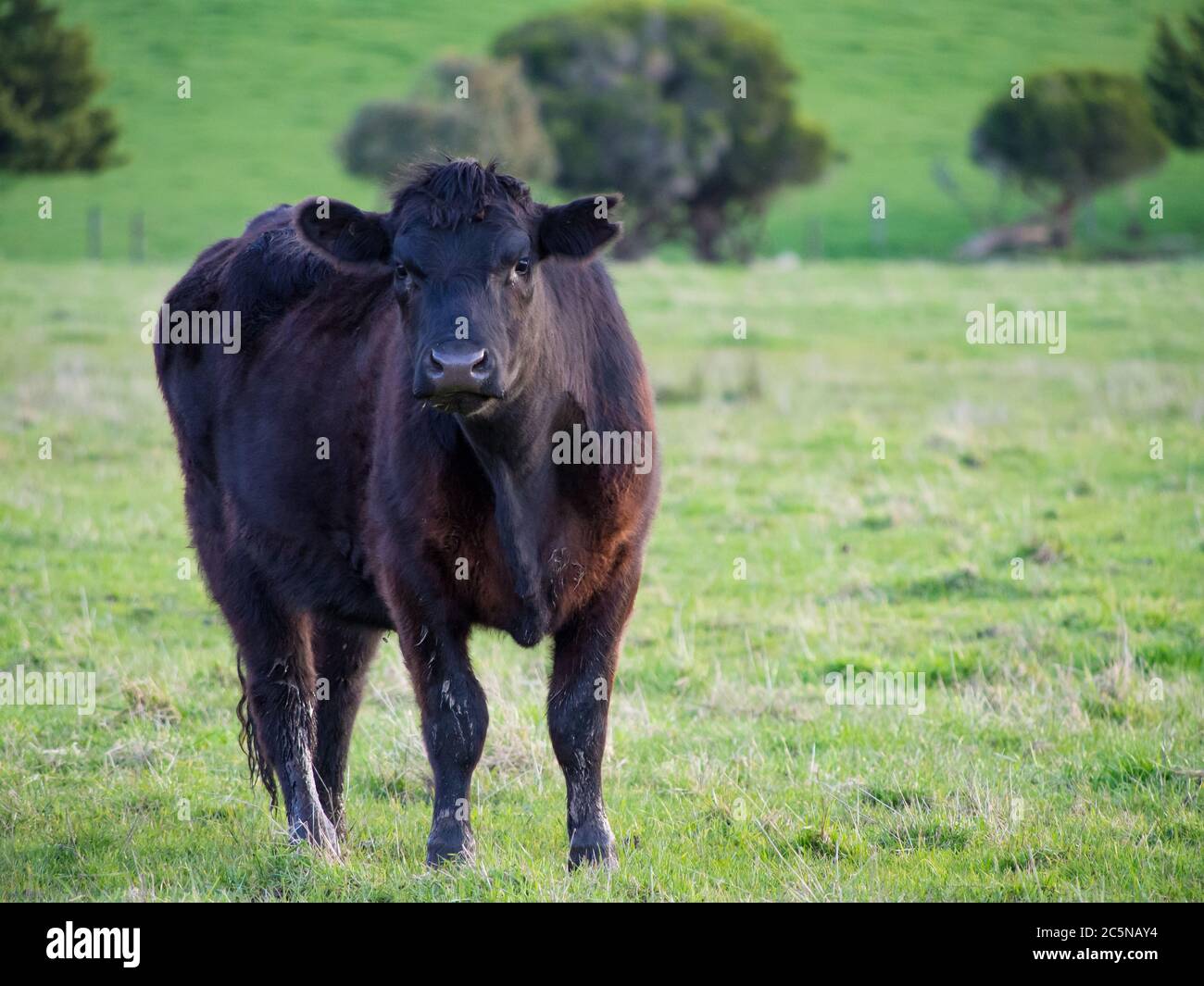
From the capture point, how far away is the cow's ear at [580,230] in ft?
18.1

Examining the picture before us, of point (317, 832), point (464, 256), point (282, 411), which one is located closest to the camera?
point (464, 256)

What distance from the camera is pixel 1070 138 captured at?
2248 inches

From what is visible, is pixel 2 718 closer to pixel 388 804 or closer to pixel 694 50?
pixel 388 804

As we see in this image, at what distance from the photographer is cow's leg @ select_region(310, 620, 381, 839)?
21.0 ft

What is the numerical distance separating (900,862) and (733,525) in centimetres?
601

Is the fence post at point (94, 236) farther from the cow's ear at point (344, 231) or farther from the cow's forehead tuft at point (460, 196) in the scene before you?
the cow's forehead tuft at point (460, 196)

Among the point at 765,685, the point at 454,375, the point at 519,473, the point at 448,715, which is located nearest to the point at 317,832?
the point at 448,715

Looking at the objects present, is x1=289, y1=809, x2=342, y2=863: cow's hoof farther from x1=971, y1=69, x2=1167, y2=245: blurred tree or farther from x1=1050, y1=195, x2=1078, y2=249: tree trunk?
x1=971, y1=69, x2=1167, y2=245: blurred tree

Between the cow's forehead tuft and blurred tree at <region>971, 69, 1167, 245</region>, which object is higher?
blurred tree at <region>971, 69, 1167, 245</region>

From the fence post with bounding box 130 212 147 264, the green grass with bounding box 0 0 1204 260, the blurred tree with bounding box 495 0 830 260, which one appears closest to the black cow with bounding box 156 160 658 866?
the fence post with bounding box 130 212 147 264

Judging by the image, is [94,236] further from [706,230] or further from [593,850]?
[593,850]

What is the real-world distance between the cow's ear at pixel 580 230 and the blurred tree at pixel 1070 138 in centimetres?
5368

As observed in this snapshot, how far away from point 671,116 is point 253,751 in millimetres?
49423

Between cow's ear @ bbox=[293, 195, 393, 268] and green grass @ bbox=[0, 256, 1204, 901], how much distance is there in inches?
89.1
